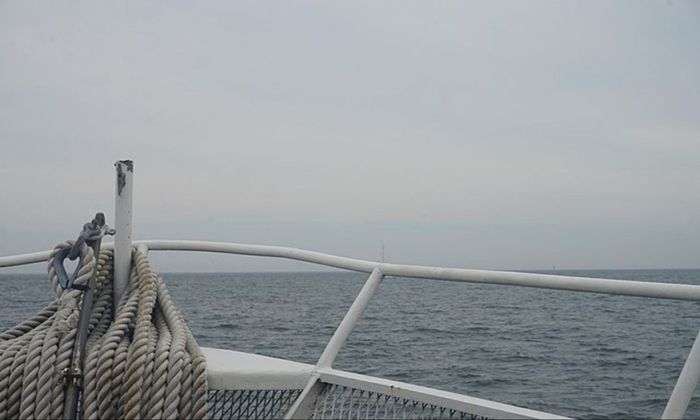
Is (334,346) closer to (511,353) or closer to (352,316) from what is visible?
(352,316)

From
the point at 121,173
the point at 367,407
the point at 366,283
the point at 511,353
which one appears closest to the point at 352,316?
the point at 366,283

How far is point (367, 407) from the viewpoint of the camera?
2244 mm

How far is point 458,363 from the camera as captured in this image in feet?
36.5

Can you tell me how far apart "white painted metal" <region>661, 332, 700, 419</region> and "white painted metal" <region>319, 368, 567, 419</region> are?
0.32 meters

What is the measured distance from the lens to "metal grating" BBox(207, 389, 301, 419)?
2271mm

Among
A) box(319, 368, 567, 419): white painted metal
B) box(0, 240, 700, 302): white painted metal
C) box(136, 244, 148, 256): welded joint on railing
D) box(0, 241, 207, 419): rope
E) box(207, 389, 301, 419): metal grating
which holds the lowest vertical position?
box(207, 389, 301, 419): metal grating

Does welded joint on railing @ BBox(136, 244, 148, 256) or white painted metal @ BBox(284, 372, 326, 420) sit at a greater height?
welded joint on railing @ BBox(136, 244, 148, 256)

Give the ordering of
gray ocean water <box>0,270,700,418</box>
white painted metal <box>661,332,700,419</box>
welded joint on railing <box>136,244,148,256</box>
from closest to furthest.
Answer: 1. white painted metal <box>661,332,700,419</box>
2. welded joint on railing <box>136,244,148,256</box>
3. gray ocean water <box>0,270,700,418</box>

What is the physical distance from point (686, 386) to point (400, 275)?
932mm

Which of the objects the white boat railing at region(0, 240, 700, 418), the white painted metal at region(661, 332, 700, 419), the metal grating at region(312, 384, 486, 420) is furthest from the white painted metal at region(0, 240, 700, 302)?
the metal grating at region(312, 384, 486, 420)

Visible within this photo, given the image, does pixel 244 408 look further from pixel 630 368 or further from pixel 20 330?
pixel 630 368

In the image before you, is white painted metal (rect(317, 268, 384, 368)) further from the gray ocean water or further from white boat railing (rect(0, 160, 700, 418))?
the gray ocean water

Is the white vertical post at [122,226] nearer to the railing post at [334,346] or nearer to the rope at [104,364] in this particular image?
the rope at [104,364]

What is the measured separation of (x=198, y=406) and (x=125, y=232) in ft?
2.27
